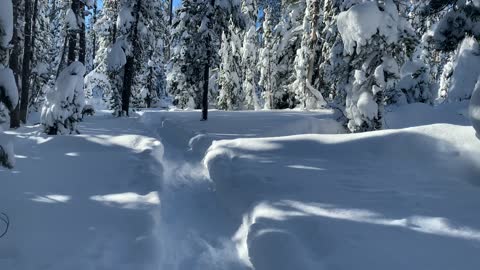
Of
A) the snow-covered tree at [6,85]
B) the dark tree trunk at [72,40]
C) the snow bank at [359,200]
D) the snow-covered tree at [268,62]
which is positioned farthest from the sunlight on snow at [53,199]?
the snow-covered tree at [268,62]

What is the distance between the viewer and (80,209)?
7.49 m

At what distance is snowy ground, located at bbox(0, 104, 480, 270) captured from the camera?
18.5ft

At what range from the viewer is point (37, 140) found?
14.9 meters

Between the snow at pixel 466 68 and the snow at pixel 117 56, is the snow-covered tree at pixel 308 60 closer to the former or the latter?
the snow at pixel 466 68

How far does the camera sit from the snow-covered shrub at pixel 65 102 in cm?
1575

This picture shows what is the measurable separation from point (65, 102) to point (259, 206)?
11.0 metres

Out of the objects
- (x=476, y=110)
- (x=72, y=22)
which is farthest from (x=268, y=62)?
(x=476, y=110)

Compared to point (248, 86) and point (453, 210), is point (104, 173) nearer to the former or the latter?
point (453, 210)

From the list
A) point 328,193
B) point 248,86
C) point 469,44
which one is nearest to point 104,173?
point 328,193

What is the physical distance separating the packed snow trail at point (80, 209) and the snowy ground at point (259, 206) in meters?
0.03

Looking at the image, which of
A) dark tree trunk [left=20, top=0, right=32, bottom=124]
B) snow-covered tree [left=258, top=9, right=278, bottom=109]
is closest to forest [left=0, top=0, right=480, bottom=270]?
dark tree trunk [left=20, top=0, right=32, bottom=124]

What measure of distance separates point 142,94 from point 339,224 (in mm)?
45794

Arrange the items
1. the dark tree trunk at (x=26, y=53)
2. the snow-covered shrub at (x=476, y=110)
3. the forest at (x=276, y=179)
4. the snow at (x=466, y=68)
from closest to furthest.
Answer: the forest at (x=276, y=179), the snow-covered shrub at (x=476, y=110), the snow at (x=466, y=68), the dark tree trunk at (x=26, y=53)

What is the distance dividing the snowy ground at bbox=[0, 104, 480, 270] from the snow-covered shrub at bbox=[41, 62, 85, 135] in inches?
119
